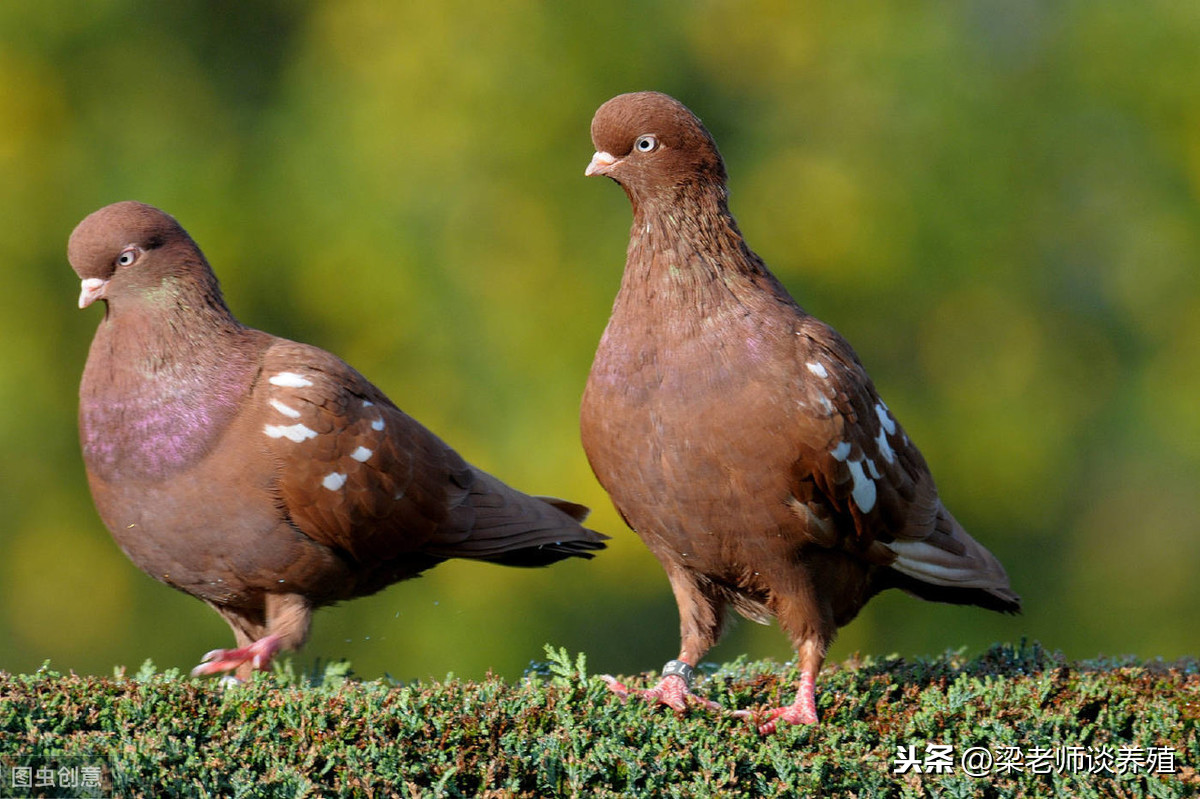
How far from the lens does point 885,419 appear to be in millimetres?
4824

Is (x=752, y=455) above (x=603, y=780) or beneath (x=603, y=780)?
above

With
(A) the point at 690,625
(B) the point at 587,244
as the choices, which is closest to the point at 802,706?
(A) the point at 690,625

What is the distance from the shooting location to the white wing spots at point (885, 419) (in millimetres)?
4778

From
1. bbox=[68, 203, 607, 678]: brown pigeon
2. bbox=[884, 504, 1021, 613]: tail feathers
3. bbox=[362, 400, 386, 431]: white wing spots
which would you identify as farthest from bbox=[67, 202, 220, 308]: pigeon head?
bbox=[884, 504, 1021, 613]: tail feathers

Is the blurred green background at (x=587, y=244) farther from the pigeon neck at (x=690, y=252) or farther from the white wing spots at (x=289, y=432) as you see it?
the pigeon neck at (x=690, y=252)

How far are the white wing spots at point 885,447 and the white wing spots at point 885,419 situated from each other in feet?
0.12

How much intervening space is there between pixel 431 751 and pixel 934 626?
6.44 m

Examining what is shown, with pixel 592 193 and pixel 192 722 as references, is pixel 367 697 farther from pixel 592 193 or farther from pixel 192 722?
pixel 592 193

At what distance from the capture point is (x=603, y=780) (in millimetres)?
3885

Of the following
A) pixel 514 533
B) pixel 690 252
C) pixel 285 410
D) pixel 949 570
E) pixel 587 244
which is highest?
pixel 587 244

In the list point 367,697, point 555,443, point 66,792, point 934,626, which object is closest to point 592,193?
point 555,443

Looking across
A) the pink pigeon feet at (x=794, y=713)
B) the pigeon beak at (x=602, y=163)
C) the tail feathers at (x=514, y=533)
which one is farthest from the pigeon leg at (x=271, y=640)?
the pigeon beak at (x=602, y=163)

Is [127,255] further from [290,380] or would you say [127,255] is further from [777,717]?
[777,717]

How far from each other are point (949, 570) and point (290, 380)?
7.87 feet
